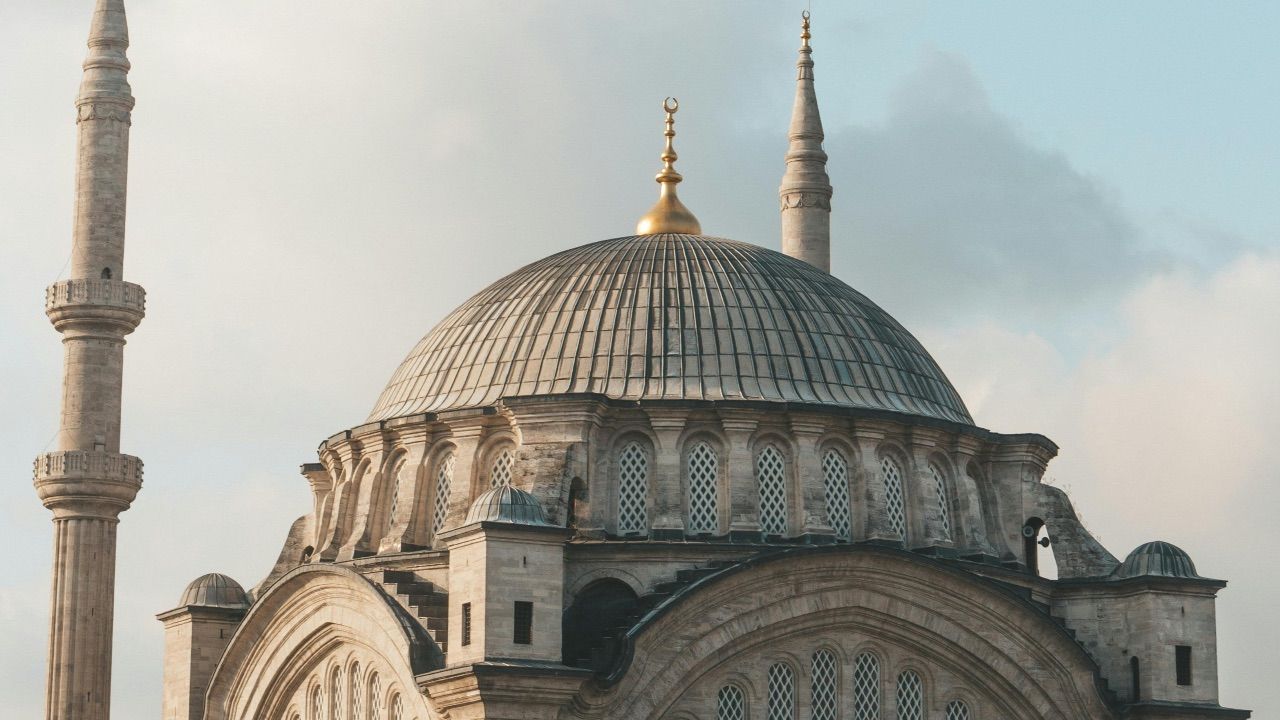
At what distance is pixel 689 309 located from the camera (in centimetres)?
3628

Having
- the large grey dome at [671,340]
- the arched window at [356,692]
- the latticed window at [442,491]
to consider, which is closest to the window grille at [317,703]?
the arched window at [356,692]

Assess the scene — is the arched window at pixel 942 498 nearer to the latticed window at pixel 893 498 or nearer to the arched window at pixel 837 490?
the latticed window at pixel 893 498

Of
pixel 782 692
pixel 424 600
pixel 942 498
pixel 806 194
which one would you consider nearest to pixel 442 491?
pixel 424 600

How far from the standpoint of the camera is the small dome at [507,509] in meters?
31.0

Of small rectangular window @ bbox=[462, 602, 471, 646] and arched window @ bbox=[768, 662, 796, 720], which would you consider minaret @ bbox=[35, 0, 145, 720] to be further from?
arched window @ bbox=[768, 662, 796, 720]

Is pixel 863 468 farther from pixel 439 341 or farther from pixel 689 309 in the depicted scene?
pixel 439 341

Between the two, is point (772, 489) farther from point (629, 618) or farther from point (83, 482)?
point (83, 482)

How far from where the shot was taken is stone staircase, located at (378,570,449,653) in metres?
32.4

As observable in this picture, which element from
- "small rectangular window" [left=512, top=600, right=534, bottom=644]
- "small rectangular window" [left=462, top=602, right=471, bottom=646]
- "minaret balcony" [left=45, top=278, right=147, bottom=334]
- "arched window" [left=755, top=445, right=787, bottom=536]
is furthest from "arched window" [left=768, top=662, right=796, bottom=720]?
"minaret balcony" [left=45, top=278, right=147, bottom=334]

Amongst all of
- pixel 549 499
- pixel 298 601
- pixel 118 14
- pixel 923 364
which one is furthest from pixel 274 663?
pixel 118 14

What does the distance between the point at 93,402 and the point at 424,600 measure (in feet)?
34.5

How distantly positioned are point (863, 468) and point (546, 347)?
197 inches

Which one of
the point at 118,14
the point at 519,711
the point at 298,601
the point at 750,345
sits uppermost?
the point at 118,14

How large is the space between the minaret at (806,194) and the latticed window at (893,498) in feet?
40.7
